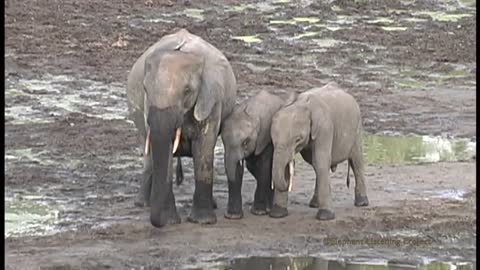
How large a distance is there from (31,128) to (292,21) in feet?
34.4

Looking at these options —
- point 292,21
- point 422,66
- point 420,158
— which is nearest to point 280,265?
point 420,158

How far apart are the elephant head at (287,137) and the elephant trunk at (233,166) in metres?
0.26

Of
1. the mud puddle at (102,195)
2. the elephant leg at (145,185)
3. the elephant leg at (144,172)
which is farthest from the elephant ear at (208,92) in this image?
the mud puddle at (102,195)

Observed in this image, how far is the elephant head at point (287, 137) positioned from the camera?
35.2 ft

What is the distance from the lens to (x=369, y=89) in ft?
59.8

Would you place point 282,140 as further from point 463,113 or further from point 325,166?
point 463,113

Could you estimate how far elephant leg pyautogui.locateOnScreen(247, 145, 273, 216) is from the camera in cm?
1104

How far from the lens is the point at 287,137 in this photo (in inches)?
423

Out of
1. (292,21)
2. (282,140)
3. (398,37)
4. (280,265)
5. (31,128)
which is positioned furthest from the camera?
(292,21)

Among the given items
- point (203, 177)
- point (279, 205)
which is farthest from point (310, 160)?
point (203, 177)

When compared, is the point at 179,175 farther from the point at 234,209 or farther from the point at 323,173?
the point at 323,173

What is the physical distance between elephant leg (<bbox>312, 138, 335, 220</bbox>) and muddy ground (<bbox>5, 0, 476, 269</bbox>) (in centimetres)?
12

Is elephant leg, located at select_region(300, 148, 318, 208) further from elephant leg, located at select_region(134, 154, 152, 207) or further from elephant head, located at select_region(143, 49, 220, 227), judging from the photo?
elephant leg, located at select_region(134, 154, 152, 207)

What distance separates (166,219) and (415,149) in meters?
4.51
